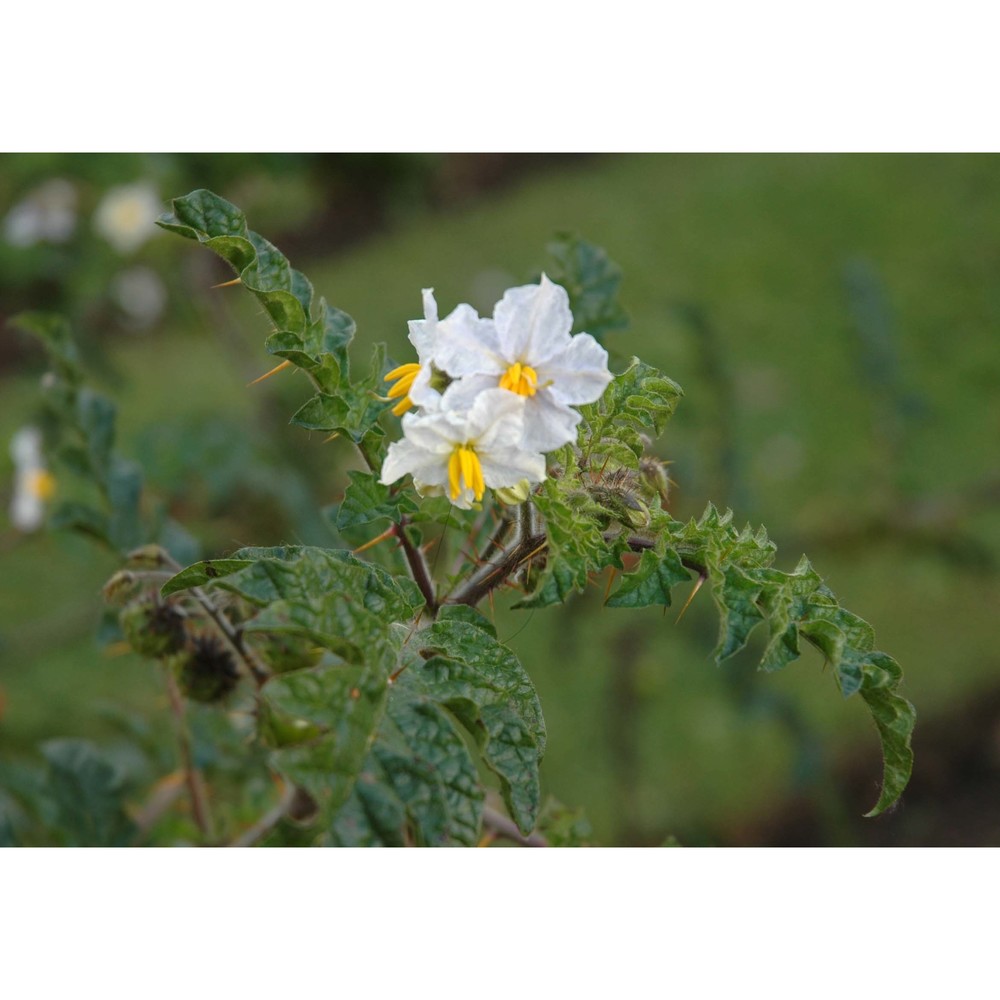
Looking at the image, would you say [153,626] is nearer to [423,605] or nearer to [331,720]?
[423,605]

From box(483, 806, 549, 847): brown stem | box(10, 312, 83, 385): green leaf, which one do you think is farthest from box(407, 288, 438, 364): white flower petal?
box(10, 312, 83, 385): green leaf

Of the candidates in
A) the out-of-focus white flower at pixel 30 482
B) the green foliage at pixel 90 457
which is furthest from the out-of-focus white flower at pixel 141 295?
the green foliage at pixel 90 457

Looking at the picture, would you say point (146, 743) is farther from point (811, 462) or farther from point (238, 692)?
point (811, 462)

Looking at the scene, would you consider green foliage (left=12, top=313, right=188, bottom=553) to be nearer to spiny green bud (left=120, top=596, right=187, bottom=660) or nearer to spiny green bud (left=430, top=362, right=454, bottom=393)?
spiny green bud (left=120, top=596, right=187, bottom=660)

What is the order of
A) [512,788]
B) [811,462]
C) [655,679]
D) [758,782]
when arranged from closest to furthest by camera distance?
[512,788]
[758,782]
[655,679]
[811,462]

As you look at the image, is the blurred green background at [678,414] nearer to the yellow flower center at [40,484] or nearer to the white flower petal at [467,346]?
the yellow flower center at [40,484]

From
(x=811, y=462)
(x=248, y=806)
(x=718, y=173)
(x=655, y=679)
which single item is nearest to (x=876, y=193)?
(x=718, y=173)

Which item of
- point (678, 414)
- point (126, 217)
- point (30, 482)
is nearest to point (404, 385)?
point (678, 414)
